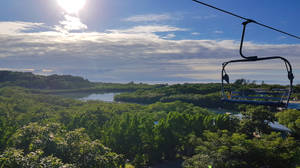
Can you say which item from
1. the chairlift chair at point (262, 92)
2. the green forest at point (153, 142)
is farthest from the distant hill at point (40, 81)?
the chairlift chair at point (262, 92)

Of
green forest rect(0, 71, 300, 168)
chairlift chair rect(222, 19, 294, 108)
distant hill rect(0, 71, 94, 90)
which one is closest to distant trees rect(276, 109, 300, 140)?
green forest rect(0, 71, 300, 168)

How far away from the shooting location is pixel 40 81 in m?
101

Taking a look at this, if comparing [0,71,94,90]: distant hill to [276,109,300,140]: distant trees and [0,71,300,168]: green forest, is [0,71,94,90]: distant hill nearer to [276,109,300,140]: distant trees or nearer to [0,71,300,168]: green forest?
[0,71,300,168]: green forest

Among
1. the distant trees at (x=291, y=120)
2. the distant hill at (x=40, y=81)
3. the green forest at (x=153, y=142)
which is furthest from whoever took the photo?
the distant hill at (x=40, y=81)

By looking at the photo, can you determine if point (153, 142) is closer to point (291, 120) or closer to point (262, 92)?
point (262, 92)

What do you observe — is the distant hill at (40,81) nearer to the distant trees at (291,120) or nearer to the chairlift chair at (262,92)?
the distant trees at (291,120)

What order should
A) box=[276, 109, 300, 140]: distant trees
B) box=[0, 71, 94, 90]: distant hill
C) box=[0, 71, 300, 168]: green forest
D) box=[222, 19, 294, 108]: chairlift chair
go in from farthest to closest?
box=[0, 71, 94, 90]: distant hill < box=[276, 109, 300, 140]: distant trees < box=[0, 71, 300, 168]: green forest < box=[222, 19, 294, 108]: chairlift chair

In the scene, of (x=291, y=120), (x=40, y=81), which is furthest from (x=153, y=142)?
(x=40, y=81)

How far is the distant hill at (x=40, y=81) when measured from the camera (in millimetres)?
98250

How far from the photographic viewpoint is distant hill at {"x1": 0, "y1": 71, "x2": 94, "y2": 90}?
322ft

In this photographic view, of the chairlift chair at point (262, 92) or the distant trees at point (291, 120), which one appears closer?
the chairlift chair at point (262, 92)

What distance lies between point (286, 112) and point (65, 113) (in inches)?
1116

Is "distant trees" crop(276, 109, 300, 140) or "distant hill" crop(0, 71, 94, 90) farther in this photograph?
"distant hill" crop(0, 71, 94, 90)

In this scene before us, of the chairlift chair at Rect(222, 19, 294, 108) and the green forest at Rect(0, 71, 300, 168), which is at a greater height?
the chairlift chair at Rect(222, 19, 294, 108)
